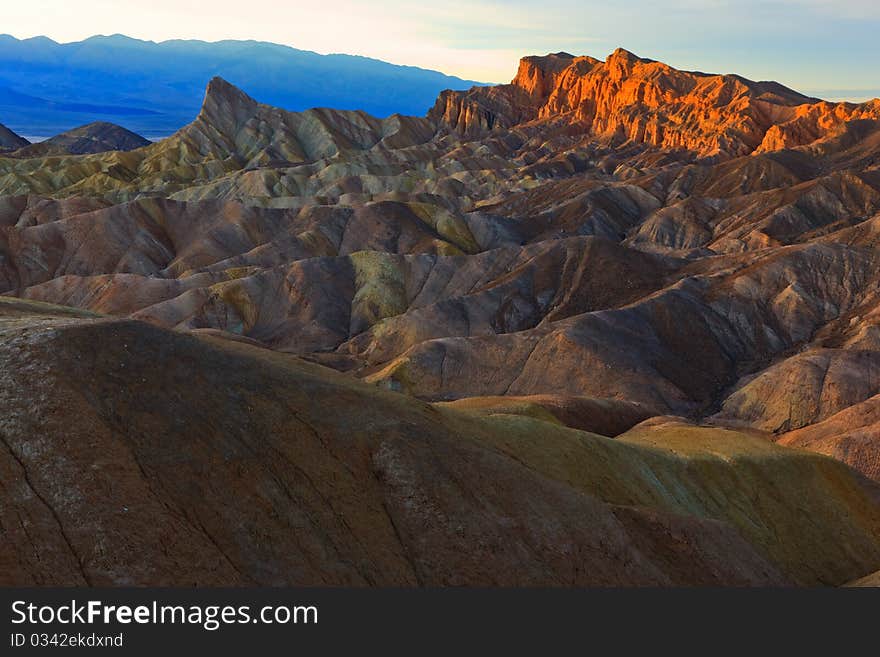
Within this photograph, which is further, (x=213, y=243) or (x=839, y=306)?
(x=213, y=243)

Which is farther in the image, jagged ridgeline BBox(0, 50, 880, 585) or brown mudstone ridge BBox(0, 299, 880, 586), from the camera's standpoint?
jagged ridgeline BBox(0, 50, 880, 585)

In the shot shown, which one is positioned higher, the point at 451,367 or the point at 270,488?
the point at 270,488

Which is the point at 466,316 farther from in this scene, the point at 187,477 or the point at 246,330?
the point at 187,477

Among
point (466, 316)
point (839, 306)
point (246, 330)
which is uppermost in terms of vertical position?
point (839, 306)

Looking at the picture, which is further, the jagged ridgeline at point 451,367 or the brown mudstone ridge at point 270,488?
the jagged ridgeline at point 451,367

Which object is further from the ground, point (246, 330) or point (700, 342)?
point (700, 342)

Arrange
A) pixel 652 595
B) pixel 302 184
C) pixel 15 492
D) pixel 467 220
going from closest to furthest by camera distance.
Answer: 1. pixel 652 595
2. pixel 15 492
3. pixel 467 220
4. pixel 302 184

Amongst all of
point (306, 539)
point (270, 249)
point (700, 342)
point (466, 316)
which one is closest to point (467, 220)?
point (270, 249)

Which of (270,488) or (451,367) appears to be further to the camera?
(451,367)
